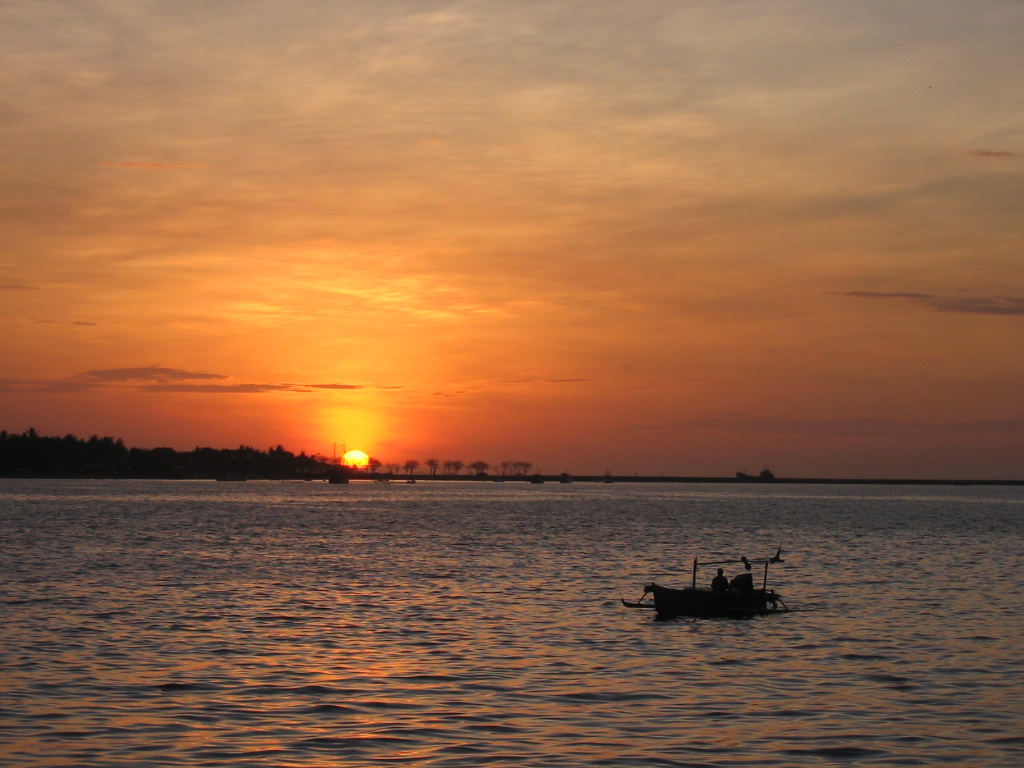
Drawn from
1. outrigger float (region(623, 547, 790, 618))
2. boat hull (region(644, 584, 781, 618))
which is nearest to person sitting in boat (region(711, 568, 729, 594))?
outrigger float (region(623, 547, 790, 618))

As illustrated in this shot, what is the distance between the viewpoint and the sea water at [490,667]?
87.5 ft

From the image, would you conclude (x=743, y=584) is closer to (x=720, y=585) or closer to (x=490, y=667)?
(x=720, y=585)

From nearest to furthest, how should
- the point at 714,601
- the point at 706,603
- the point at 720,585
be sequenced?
the point at 706,603
the point at 714,601
the point at 720,585

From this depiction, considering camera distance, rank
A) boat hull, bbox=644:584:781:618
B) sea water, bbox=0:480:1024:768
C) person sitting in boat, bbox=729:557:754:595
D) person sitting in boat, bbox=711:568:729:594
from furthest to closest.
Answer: person sitting in boat, bbox=729:557:754:595
person sitting in boat, bbox=711:568:729:594
boat hull, bbox=644:584:781:618
sea water, bbox=0:480:1024:768

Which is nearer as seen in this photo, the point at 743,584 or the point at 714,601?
the point at 714,601

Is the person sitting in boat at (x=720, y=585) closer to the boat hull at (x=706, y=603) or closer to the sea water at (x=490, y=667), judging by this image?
the boat hull at (x=706, y=603)

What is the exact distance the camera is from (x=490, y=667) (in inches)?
1442

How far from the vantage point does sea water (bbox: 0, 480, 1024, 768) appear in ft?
87.5

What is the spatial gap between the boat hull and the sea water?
3.09ft

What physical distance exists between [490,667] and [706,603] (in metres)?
17.7

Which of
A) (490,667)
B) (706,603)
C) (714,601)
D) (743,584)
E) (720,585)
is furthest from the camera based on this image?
(743,584)

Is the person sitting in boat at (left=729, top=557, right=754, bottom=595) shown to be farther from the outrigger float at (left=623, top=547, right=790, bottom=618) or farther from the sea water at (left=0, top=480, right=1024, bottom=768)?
the sea water at (left=0, top=480, right=1024, bottom=768)

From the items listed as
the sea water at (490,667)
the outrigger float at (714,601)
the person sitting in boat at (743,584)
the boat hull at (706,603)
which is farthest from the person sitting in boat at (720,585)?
the sea water at (490,667)

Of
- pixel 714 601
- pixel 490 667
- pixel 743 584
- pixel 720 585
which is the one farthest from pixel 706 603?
pixel 490 667
